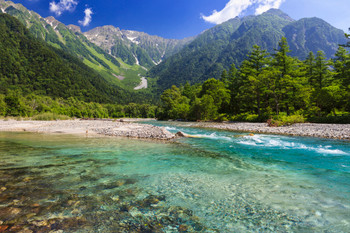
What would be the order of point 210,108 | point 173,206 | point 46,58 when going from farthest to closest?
point 46,58 → point 210,108 → point 173,206

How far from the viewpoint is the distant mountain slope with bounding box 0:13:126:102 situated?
138 m

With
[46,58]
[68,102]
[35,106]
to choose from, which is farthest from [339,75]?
[46,58]

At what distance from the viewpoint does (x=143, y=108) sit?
138 m

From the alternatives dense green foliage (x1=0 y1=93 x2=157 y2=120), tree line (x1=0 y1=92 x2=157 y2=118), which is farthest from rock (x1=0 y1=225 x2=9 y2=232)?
tree line (x1=0 y1=92 x2=157 y2=118)

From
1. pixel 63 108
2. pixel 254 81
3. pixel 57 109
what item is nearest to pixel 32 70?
pixel 63 108

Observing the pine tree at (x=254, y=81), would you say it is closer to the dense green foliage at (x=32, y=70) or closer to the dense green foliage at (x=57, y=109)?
the dense green foliage at (x=57, y=109)

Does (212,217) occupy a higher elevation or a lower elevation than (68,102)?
lower

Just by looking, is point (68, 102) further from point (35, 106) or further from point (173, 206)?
point (173, 206)

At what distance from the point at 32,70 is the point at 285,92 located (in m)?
187

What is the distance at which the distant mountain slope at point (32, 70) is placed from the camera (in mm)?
137875

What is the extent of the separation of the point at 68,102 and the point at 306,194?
137903mm

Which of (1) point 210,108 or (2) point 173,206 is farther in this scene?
(1) point 210,108

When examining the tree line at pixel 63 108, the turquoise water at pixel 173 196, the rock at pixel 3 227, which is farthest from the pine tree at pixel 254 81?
the tree line at pixel 63 108

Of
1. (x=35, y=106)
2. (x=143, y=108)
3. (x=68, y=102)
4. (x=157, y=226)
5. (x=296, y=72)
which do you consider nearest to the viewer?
(x=157, y=226)
